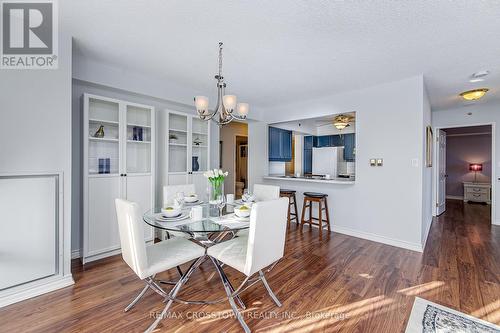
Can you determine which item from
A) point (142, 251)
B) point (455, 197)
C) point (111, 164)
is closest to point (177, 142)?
point (111, 164)

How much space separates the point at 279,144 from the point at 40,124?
434 cm

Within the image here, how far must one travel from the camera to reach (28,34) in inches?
82.4

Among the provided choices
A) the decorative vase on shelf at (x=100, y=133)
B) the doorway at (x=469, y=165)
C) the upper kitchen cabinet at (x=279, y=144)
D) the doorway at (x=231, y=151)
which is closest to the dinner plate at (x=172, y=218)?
the decorative vase on shelf at (x=100, y=133)

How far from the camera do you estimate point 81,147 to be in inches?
113

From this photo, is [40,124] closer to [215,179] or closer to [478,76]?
[215,179]

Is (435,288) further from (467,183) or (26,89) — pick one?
(467,183)

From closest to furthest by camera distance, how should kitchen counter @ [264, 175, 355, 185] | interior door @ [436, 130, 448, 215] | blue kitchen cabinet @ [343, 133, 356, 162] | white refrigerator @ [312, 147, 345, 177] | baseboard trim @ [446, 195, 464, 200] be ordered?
1. kitchen counter @ [264, 175, 355, 185]
2. interior door @ [436, 130, 448, 215]
3. blue kitchen cabinet @ [343, 133, 356, 162]
4. white refrigerator @ [312, 147, 345, 177]
5. baseboard trim @ [446, 195, 464, 200]

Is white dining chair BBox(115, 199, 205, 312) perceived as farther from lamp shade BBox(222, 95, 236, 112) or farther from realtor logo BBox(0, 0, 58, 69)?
realtor logo BBox(0, 0, 58, 69)

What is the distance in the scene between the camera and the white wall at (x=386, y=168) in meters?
3.29

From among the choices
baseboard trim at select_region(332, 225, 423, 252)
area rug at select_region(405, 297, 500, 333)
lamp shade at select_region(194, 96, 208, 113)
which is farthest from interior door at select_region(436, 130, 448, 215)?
lamp shade at select_region(194, 96, 208, 113)

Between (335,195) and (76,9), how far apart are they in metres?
4.23

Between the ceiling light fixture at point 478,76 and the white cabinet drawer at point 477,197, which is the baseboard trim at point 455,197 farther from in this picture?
the ceiling light fixture at point 478,76

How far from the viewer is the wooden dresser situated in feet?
22.2

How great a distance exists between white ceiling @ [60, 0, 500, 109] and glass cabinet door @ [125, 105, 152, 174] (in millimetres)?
589
